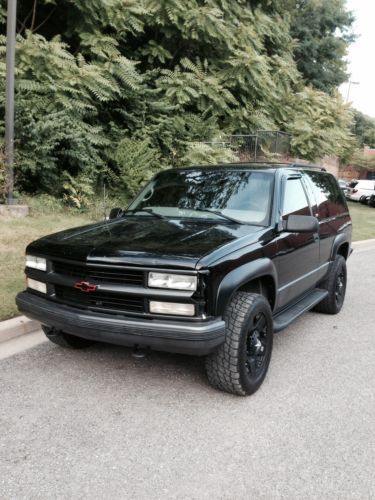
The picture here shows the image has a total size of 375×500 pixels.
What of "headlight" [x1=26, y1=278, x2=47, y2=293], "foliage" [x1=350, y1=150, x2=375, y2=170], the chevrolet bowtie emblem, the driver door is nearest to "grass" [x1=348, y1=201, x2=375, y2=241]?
the driver door

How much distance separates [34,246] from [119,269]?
3.22 feet

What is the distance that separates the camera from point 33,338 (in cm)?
464

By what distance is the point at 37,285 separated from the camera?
12.8 feet

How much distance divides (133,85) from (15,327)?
7647 millimetres

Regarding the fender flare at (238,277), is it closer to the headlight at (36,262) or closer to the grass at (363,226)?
the headlight at (36,262)

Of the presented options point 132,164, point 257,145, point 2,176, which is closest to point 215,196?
point 2,176

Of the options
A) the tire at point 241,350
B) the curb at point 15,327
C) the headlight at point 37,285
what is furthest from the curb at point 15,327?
the tire at point 241,350

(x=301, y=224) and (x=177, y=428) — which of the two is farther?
(x=301, y=224)

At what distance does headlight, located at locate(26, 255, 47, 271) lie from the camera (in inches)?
150

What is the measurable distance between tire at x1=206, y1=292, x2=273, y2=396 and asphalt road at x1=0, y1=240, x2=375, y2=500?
15 cm

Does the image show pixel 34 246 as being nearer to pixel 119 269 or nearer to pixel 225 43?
pixel 119 269

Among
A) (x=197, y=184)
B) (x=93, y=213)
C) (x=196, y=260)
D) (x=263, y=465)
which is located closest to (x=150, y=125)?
(x=93, y=213)

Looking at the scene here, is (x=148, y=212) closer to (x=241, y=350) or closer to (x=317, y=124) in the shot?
(x=241, y=350)

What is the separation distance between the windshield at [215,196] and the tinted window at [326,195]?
117 cm
